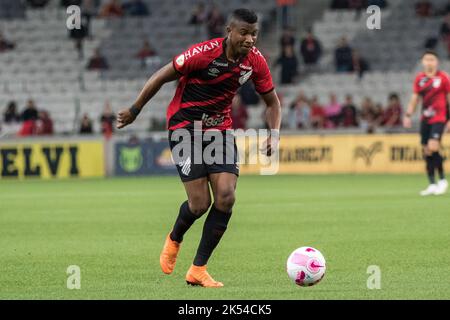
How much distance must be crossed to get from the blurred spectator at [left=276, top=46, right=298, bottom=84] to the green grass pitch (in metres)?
9.58

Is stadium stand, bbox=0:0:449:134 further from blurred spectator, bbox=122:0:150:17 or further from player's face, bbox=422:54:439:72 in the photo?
player's face, bbox=422:54:439:72

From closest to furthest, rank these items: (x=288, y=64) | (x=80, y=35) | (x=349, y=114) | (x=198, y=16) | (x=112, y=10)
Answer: (x=349, y=114) < (x=288, y=64) < (x=198, y=16) < (x=80, y=35) < (x=112, y=10)

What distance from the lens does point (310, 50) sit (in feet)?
107

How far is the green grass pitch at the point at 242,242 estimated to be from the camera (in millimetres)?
8914

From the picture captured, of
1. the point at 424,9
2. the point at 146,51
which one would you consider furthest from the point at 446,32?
the point at 146,51

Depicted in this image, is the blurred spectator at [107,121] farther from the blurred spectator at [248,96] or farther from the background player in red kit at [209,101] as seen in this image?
the background player in red kit at [209,101]

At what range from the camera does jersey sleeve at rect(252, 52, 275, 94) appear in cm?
966

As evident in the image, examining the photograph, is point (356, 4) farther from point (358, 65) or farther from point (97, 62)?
point (97, 62)

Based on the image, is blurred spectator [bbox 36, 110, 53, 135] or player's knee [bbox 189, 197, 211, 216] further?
blurred spectator [bbox 36, 110, 53, 135]

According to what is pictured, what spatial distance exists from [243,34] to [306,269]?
201cm

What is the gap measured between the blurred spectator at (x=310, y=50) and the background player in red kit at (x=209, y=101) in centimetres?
2291

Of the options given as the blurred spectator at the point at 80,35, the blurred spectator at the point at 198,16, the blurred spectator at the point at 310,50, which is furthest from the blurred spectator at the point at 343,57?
the blurred spectator at the point at 80,35

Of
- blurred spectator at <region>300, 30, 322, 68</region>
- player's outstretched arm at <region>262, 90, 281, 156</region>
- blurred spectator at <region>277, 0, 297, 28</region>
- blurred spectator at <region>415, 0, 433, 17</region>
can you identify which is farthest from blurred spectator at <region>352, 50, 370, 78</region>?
player's outstretched arm at <region>262, 90, 281, 156</region>
